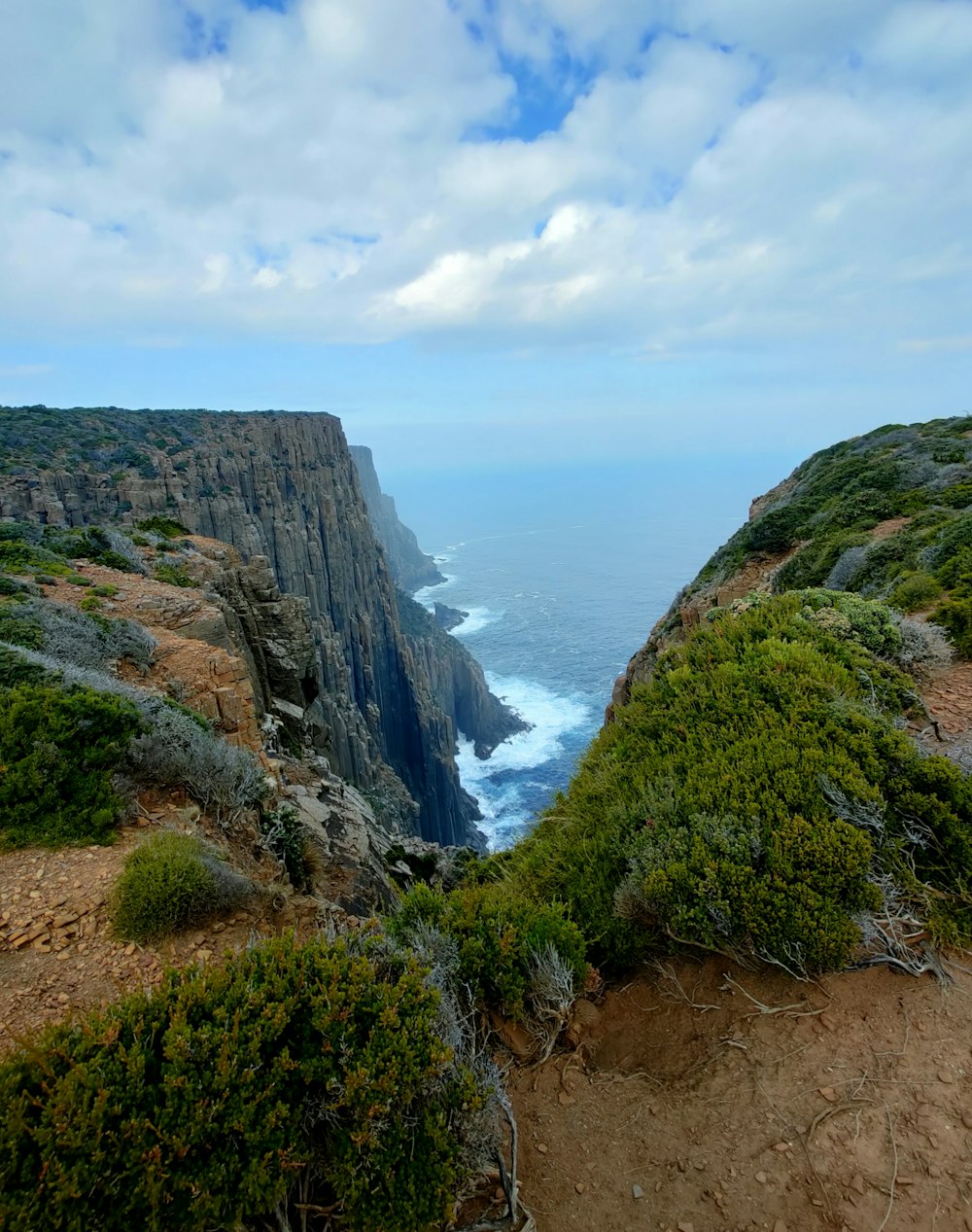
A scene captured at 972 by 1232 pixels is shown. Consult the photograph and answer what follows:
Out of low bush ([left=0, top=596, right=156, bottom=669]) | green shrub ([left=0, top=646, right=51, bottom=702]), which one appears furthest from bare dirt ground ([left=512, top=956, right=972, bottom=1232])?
low bush ([left=0, top=596, right=156, bottom=669])

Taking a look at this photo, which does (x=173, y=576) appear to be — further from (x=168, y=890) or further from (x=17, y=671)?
(x=168, y=890)

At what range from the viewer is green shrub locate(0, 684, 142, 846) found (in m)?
5.84

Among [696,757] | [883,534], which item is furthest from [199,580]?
[883,534]

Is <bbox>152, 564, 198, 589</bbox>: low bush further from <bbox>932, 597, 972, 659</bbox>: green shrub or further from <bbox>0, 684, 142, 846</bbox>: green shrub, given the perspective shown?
<bbox>932, 597, 972, 659</bbox>: green shrub

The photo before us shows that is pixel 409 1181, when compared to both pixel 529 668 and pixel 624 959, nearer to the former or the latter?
pixel 624 959

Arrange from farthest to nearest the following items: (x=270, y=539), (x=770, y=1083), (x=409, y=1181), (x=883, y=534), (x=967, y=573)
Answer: (x=270, y=539), (x=883, y=534), (x=967, y=573), (x=770, y=1083), (x=409, y=1181)

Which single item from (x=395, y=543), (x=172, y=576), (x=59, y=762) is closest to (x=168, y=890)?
(x=59, y=762)

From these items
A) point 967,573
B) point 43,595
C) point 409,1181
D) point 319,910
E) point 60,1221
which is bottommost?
point 319,910

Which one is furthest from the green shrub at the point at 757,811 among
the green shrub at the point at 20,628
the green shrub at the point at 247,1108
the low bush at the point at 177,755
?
the green shrub at the point at 20,628

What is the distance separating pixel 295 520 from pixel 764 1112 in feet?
152

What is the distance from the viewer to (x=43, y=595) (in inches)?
464

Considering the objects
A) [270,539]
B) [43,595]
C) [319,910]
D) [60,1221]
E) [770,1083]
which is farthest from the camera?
[270,539]

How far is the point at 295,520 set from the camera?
45812 mm

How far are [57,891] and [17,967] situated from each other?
74 centimetres
